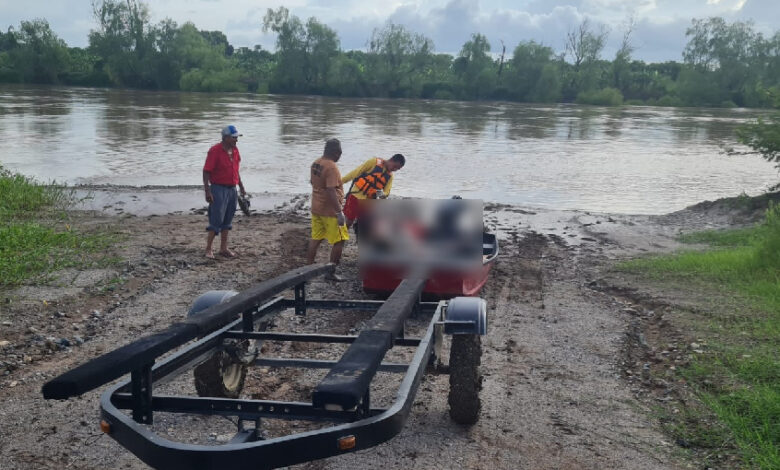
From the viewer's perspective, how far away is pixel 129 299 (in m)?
7.49

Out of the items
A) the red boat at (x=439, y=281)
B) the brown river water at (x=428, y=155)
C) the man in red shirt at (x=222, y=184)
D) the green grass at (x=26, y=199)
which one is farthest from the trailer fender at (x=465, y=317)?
the brown river water at (x=428, y=155)

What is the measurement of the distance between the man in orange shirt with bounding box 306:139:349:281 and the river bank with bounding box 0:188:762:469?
1.91ft

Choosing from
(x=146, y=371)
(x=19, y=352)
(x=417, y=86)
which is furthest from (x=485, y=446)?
(x=417, y=86)

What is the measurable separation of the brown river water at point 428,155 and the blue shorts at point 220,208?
23.3 ft

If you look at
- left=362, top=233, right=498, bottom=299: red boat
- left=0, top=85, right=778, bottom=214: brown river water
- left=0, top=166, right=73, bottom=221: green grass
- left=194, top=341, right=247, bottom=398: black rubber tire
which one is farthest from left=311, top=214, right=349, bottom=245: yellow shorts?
left=0, top=85, right=778, bottom=214: brown river water

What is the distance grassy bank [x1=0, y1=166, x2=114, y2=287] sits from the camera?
8.09 meters

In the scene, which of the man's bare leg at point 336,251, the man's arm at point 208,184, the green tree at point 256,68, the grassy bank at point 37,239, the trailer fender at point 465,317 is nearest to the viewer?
the trailer fender at point 465,317

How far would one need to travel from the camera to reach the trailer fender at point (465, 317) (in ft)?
15.2

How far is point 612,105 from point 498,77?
12864 millimetres

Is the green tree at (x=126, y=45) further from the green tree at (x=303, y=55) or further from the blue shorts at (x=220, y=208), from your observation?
the blue shorts at (x=220, y=208)

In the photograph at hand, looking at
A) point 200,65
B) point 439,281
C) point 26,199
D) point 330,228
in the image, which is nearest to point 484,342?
point 439,281

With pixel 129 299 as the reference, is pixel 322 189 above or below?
above

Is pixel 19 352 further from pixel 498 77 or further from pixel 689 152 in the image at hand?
pixel 498 77

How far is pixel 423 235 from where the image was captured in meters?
7.01
